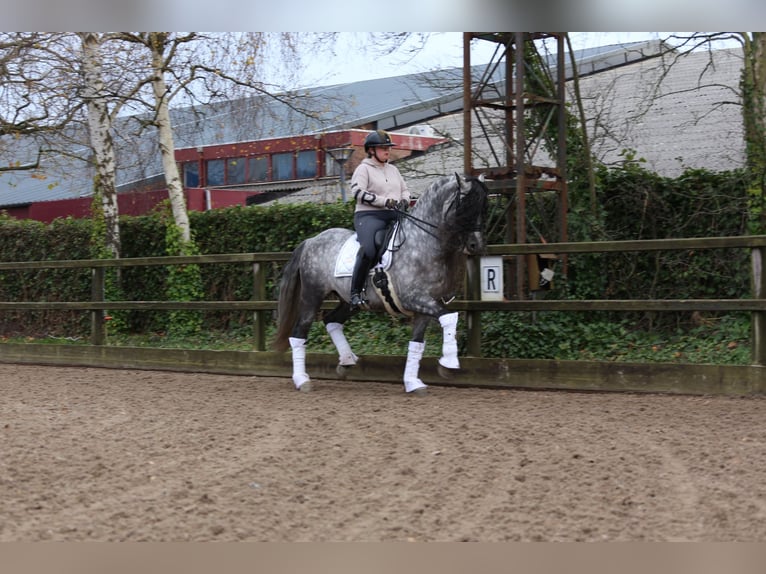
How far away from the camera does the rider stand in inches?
286

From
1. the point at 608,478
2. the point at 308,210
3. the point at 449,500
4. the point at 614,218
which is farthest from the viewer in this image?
the point at 308,210

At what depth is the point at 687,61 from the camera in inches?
705

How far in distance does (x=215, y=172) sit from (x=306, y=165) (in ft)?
11.7

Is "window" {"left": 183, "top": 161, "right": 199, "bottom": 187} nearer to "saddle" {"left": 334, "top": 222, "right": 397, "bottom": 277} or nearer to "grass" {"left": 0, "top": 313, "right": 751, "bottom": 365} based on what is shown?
"grass" {"left": 0, "top": 313, "right": 751, "bottom": 365}

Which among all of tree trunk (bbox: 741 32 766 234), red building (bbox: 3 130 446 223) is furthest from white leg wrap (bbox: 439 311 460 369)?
red building (bbox: 3 130 446 223)

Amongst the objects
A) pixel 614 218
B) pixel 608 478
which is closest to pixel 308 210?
pixel 614 218

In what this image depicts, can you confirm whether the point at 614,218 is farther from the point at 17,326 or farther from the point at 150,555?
the point at 17,326

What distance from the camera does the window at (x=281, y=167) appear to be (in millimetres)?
19984

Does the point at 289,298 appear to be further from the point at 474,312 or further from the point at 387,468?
the point at 387,468

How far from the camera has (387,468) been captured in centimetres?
454

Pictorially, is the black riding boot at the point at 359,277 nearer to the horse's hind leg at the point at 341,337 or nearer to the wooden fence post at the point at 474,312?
the horse's hind leg at the point at 341,337

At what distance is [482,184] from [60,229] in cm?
978

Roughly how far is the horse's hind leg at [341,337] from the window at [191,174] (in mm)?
15213

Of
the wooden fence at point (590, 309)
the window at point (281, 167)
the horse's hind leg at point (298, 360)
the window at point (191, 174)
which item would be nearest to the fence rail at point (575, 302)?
the wooden fence at point (590, 309)
